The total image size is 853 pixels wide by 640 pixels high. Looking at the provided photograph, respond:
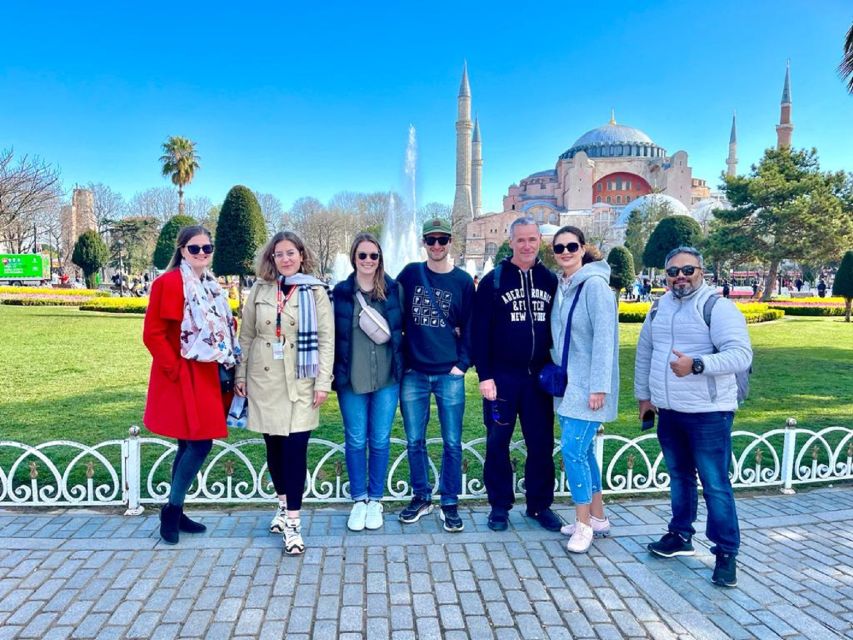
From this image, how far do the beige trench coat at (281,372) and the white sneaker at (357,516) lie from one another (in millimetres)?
675

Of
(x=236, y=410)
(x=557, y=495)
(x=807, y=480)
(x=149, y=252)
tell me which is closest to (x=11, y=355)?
(x=236, y=410)

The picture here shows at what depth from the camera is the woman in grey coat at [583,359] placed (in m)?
3.08

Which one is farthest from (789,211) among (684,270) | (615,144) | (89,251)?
(615,144)

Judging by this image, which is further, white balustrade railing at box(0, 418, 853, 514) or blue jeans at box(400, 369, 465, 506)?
white balustrade railing at box(0, 418, 853, 514)

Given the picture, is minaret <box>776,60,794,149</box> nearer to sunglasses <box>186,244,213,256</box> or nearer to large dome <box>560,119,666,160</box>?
large dome <box>560,119,666,160</box>

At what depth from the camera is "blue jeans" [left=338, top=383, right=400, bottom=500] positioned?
11.2ft

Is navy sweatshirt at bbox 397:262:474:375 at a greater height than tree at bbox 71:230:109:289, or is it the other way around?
tree at bbox 71:230:109:289

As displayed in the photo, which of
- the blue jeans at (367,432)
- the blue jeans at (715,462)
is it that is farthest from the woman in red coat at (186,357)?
the blue jeans at (715,462)

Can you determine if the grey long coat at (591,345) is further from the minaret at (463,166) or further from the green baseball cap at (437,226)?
the minaret at (463,166)

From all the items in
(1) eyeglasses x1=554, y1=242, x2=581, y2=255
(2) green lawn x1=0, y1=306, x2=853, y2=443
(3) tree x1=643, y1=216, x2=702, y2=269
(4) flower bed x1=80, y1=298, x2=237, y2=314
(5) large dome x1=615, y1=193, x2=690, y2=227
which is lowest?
(2) green lawn x1=0, y1=306, x2=853, y2=443

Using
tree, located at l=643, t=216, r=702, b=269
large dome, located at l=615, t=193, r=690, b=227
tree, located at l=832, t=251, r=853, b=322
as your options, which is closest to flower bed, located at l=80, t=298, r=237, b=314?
tree, located at l=832, t=251, r=853, b=322

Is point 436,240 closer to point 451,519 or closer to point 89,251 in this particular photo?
point 451,519

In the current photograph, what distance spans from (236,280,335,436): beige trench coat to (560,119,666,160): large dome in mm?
80903

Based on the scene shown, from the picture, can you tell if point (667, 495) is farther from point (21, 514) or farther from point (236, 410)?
point (21, 514)
